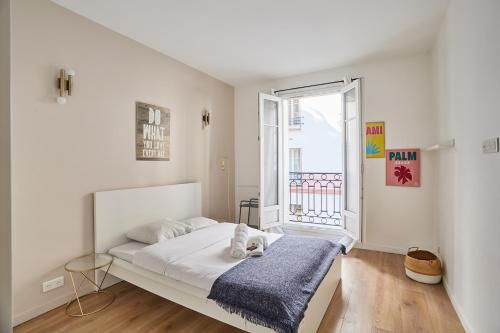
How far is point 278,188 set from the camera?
433 cm

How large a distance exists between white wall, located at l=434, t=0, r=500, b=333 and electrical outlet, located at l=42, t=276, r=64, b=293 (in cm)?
316

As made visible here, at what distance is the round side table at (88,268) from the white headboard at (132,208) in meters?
0.15

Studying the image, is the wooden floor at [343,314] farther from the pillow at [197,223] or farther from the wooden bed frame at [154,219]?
the pillow at [197,223]

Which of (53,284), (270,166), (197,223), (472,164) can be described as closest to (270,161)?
(270,166)

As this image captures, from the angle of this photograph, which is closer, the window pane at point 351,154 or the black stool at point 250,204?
the window pane at point 351,154

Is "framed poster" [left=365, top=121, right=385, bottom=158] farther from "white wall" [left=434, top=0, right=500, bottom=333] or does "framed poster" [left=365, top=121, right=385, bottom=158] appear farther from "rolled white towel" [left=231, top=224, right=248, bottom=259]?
"rolled white towel" [left=231, top=224, right=248, bottom=259]

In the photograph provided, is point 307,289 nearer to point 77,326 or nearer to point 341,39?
point 77,326

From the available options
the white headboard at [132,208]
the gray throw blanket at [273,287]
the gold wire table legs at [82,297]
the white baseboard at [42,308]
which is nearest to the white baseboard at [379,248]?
the gray throw blanket at [273,287]

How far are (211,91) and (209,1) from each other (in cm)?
191

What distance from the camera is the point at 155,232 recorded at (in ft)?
8.43

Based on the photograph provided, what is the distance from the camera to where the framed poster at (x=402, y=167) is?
11.1ft
